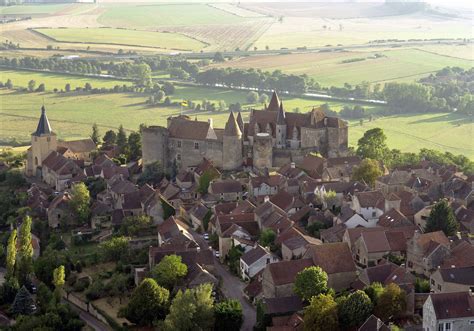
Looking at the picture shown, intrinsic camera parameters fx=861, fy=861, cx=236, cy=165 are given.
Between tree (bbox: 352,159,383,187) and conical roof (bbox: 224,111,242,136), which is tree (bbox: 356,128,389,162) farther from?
conical roof (bbox: 224,111,242,136)

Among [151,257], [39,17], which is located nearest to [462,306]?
[151,257]

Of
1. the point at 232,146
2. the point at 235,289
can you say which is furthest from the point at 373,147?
the point at 235,289

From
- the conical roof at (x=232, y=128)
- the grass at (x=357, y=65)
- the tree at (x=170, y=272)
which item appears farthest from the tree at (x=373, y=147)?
the grass at (x=357, y=65)

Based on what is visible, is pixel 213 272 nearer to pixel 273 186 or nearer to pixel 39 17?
pixel 273 186

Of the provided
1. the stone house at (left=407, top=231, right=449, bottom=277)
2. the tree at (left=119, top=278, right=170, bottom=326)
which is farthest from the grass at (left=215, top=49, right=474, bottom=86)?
the tree at (left=119, top=278, right=170, bottom=326)

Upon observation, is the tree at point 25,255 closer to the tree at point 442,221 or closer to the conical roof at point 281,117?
the conical roof at point 281,117

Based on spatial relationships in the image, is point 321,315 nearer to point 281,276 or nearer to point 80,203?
point 281,276
